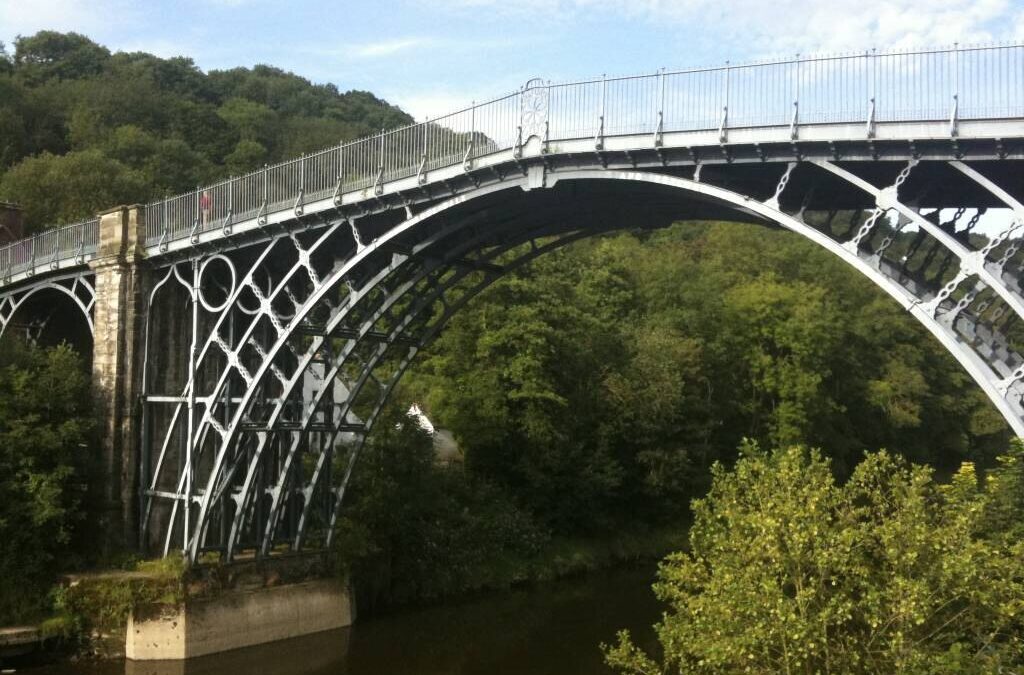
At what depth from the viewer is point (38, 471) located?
65.1 ft

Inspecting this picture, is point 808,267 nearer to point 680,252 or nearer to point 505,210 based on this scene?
point 680,252

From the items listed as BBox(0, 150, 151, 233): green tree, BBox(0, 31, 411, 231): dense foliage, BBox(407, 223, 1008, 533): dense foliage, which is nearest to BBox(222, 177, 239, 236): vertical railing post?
BBox(407, 223, 1008, 533): dense foliage

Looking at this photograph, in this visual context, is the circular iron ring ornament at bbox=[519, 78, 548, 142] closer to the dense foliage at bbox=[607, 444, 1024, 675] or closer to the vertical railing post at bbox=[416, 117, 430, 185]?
the vertical railing post at bbox=[416, 117, 430, 185]

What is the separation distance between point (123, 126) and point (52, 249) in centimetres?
3076

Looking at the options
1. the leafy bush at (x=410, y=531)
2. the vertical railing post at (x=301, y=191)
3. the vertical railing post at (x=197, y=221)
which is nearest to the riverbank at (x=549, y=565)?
the leafy bush at (x=410, y=531)

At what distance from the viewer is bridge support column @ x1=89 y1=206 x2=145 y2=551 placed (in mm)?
21625

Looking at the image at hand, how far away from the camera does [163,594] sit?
19922mm

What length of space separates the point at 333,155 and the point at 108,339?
22.6ft

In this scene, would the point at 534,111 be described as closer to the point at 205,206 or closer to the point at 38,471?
the point at 205,206

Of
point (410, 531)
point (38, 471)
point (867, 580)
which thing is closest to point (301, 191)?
point (38, 471)

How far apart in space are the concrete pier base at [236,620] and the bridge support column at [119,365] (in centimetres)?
255

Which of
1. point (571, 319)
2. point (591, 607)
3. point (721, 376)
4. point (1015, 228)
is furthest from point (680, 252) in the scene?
point (1015, 228)

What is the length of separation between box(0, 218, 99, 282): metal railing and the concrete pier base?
875 centimetres

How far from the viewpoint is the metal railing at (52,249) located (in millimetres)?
23719
